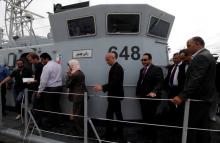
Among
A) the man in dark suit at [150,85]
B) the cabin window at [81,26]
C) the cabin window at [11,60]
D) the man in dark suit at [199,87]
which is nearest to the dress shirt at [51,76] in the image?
the cabin window at [81,26]

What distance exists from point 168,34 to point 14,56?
4269 mm

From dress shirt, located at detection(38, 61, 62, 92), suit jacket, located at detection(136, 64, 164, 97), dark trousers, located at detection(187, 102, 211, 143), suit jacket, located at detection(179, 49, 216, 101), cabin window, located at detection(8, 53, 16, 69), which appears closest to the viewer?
suit jacket, located at detection(179, 49, 216, 101)

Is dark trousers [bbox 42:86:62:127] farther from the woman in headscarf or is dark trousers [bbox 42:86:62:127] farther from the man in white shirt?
the woman in headscarf

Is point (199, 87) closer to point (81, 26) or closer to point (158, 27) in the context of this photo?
point (158, 27)

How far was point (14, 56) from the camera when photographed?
8.04 meters

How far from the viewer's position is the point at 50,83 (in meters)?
5.30

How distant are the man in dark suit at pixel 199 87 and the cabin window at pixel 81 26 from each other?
218cm

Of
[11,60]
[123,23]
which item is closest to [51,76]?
[123,23]

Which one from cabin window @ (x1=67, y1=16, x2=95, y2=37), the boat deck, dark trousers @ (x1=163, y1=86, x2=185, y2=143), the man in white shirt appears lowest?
the boat deck

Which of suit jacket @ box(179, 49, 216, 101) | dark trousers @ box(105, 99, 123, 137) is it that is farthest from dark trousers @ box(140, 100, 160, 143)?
suit jacket @ box(179, 49, 216, 101)

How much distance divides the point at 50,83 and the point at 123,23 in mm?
1716

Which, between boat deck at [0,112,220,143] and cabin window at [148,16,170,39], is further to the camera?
cabin window at [148,16,170,39]

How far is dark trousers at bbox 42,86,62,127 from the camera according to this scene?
5.33 meters

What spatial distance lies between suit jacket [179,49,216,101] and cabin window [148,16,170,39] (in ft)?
6.78
